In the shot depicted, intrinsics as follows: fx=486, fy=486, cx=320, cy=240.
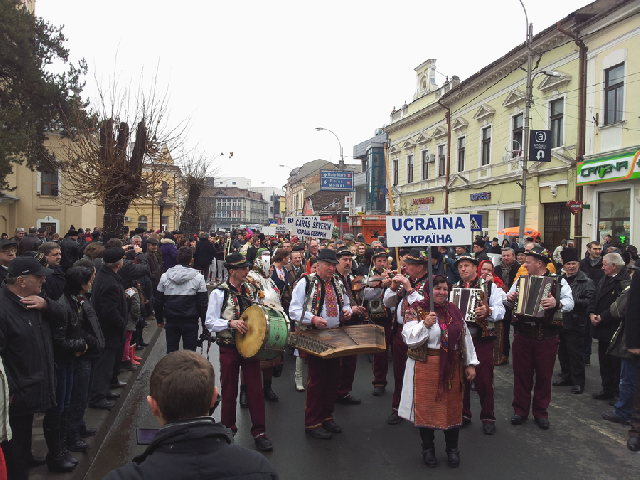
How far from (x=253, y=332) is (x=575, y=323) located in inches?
202

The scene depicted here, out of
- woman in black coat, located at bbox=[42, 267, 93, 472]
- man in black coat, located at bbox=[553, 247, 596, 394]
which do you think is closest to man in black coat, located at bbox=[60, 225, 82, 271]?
woman in black coat, located at bbox=[42, 267, 93, 472]

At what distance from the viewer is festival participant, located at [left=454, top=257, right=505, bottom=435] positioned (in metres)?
5.61

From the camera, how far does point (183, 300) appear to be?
6.76 meters

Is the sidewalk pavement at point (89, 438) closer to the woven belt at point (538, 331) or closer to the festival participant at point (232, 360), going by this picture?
the festival participant at point (232, 360)

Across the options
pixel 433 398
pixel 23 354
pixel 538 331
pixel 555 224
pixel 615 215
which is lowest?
pixel 433 398

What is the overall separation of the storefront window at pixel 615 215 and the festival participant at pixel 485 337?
533 inches

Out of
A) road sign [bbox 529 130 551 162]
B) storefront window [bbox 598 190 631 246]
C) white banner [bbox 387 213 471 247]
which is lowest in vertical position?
white banner [bbox 387 213 471 247]

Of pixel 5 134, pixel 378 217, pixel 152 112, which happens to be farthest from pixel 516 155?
pixel 5 134

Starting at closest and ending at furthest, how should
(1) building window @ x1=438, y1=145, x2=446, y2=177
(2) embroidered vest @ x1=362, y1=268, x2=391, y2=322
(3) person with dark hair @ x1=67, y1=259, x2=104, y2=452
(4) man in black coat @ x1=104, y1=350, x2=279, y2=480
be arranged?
1. (4) man in black coat @ x1=104, y1=350, x2=279, y2=480
2. (3) person with dark hair @ x1=67, y1=259, x2=104, y2=452
3. (2) embroidered vest @ x1=362, y1=268, x2=391, y2=322
4. (1) building window @ x1=438, y1=145, x2=446, y2=177

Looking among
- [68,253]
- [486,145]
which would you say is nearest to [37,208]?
[68,253]

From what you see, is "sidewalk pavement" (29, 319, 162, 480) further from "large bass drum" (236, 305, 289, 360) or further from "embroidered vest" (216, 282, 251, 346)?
"large bass drum" (236, 305, 289, 360)

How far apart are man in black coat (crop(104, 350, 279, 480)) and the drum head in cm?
288

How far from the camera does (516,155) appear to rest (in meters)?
23.4

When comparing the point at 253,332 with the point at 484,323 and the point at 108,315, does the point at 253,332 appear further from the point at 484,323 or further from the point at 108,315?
the point at 484,323
